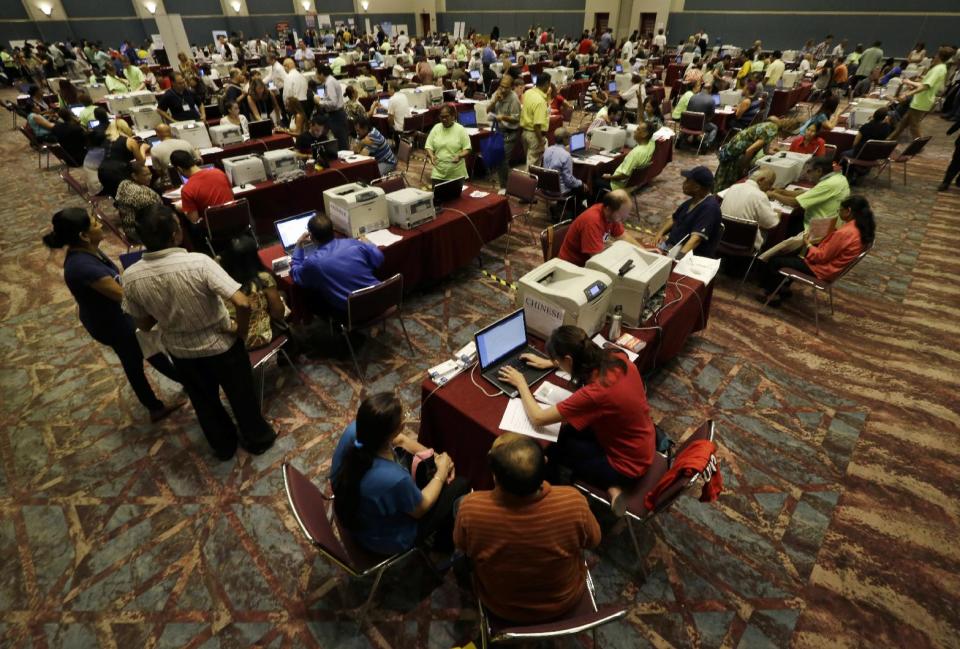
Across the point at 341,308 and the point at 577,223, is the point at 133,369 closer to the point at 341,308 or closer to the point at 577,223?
the point at 341,308

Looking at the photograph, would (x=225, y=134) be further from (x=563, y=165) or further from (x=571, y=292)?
(x=571, y=292)

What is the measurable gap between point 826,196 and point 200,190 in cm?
618

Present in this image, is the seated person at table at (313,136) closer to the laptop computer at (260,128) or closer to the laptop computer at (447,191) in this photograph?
the laptop computer at (260,128)

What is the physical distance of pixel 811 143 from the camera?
5.89m

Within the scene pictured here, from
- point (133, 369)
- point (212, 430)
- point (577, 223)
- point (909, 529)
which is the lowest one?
point (909, 529)

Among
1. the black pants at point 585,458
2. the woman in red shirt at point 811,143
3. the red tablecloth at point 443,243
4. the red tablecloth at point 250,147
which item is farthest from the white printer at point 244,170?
the woman in red shirt at point 811,143

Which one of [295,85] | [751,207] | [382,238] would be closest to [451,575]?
[382,238]

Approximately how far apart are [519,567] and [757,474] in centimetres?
216

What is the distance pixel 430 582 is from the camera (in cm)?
246

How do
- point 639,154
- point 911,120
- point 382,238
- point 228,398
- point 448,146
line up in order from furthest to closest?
point 911,120 → point 639,154 → point 448,146 → point 382,238 → point 228,398

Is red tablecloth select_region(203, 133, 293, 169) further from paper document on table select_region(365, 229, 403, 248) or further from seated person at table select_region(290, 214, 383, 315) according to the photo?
seated person at table select_region(290, 214, 383, 315)

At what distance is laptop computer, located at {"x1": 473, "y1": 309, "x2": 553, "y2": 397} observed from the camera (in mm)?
2545

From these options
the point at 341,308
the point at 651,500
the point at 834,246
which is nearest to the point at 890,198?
the point at 834,246

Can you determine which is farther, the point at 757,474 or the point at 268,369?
the point at 268,369
